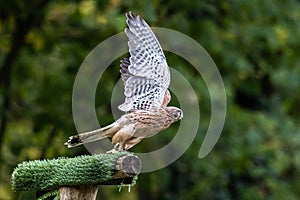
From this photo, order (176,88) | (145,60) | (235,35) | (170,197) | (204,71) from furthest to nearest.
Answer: (170,197)
(235,35)
(204,71)
(176,88)
(145,60)

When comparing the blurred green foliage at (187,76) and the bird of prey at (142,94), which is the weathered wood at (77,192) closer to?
the bird of prey at (142,94)

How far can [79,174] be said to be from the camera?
4.30 metres

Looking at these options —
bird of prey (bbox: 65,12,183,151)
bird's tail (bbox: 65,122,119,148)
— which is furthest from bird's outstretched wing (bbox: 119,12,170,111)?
bird's tail (bbox: 65,122,119,148)

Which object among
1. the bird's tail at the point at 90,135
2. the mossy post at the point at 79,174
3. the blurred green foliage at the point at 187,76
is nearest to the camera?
the mossy post at the point at 79,174

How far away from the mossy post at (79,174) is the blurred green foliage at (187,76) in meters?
3.19

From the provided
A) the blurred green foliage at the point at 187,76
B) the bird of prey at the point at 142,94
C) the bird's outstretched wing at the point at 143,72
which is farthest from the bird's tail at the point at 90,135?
the blurred green foliage at the point at 187,76

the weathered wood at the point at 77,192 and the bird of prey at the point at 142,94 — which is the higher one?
the bird of prey at the point at 142,94

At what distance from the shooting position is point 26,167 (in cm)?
446

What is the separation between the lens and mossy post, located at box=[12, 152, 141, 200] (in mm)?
4180

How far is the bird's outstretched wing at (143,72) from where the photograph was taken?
4434 mm

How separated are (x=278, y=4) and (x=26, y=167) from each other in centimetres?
554

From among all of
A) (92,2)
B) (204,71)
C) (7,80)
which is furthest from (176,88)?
(7,80)

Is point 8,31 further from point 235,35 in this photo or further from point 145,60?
point 145,60

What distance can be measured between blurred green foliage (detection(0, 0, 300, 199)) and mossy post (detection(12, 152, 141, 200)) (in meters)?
3.19
